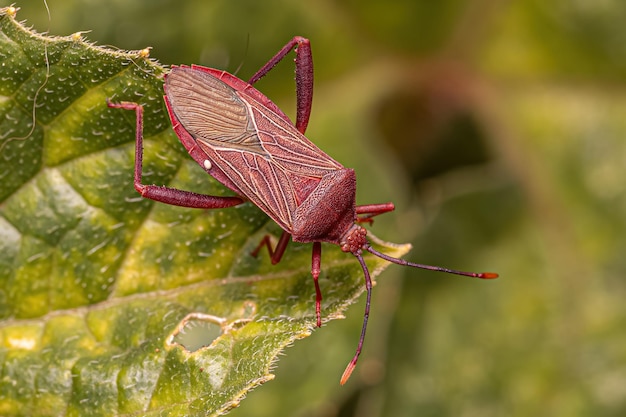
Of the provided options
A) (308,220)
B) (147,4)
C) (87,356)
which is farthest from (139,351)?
(147,4)

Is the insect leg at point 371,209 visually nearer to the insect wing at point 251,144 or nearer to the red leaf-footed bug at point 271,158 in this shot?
the red leaf-footed bug at point 271,158

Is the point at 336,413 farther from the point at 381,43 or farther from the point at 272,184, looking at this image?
the point at 381,43

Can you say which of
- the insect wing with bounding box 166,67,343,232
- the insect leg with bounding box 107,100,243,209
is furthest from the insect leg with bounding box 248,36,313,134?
the insect leg with bounding box 107,100,243,209

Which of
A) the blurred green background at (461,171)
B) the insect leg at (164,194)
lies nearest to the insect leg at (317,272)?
the insect leg at (164,194)

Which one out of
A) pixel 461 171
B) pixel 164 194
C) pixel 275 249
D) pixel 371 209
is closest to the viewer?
pixel 164 194

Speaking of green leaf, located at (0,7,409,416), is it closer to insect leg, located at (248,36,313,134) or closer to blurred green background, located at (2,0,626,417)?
insect leg, located at (248,36,313,134)

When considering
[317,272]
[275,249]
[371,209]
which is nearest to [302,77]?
[371,209]

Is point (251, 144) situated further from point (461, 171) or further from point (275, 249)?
point (461, 171)
